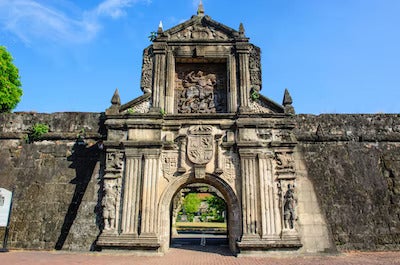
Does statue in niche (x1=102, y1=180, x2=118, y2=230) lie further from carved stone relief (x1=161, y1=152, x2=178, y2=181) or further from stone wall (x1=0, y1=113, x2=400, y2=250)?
carved stone relief (x1=161, y1=152, x2=178, y2=181)

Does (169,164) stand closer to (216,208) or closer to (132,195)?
(132,195)

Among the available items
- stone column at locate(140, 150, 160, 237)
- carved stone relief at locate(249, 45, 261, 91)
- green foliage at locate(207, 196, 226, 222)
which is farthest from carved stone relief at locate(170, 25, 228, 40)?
green foliage at locate(207, 196, 226, 222)

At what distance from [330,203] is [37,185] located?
11.3 meters

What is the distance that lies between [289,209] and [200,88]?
5701mm

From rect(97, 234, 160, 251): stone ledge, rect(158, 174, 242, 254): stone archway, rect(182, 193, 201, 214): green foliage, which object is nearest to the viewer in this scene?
rect(97, 234, 160, 251): stone ledge

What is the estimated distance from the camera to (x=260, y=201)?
Answer: 10.3 metres

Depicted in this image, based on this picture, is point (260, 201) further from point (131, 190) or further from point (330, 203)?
point (131, 190)

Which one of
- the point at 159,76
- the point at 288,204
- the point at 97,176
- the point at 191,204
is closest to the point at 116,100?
the point at 159,76

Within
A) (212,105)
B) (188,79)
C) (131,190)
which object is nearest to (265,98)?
(212,105)

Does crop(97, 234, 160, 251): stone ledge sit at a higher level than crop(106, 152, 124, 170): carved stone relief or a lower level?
lower

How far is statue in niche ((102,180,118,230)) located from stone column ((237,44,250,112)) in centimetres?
539

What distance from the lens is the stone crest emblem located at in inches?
424

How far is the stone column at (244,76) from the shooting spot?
11.5 meters

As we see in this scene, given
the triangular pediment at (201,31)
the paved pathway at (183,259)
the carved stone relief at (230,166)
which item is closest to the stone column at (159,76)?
the triangular pediment at (201,31)
